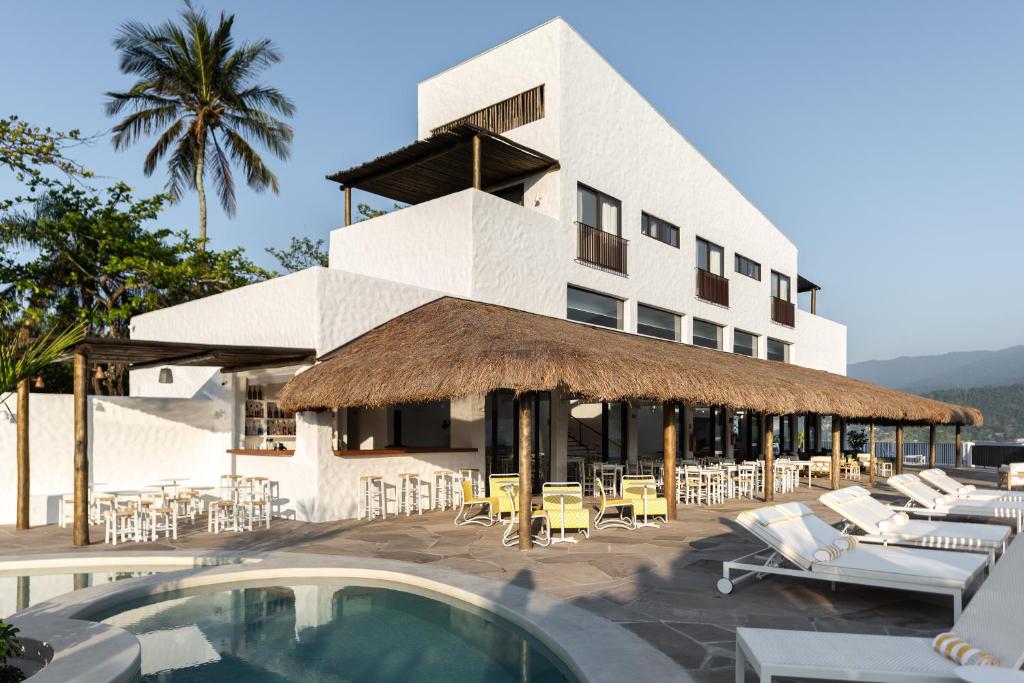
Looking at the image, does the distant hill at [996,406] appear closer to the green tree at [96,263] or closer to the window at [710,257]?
the window at [710,257]

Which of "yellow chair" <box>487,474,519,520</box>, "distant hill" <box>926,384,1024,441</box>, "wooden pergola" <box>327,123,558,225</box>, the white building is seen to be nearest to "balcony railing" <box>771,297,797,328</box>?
the white building

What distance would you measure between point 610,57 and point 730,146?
9270 millimetres

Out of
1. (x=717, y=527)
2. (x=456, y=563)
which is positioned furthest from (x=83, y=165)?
(x=717, y=527)

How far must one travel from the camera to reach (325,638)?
A: 19.8 feet

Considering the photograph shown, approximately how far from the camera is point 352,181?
16391 millimetres

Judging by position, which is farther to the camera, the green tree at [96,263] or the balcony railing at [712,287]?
the balcony railing at [712,287]

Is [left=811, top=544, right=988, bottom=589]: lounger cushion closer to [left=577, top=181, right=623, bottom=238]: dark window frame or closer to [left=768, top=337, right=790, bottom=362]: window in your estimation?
[left=577, top=181, right=623, bottom=238]: dark window frame

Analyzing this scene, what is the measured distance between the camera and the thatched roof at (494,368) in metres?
9.27

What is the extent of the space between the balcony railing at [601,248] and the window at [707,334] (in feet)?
14.9

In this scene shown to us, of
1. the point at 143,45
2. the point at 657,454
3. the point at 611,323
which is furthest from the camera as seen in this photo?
the point at 143,45

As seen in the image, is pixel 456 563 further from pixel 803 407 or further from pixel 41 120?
pixel 41 120

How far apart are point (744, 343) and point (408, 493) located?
15.3m

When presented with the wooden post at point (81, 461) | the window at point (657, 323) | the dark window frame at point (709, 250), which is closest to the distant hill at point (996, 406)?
the dark window frame at point (709, 250)

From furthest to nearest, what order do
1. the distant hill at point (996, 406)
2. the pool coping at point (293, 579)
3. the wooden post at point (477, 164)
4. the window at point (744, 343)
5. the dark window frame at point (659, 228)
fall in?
the distant hill at point (996, 406)
the window at point (744, 343)
the dark window frame at point (659, 228)
the wooden post at point (477, 164)
the pool coping at point (293, 579)
